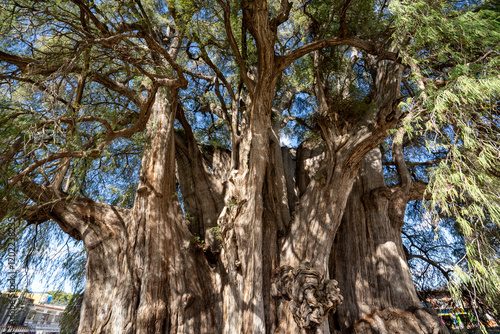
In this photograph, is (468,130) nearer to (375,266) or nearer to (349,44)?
(349,44)

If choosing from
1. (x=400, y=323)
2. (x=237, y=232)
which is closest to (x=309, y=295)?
(x=237, y=232)

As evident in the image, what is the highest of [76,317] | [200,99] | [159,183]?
[200,99]

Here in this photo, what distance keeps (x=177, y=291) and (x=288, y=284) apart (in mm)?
1362

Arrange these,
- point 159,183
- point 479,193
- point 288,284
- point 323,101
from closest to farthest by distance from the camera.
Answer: point 479,193
point 288,284
point 159,183
point 323,101

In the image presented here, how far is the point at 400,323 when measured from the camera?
11.6 ft

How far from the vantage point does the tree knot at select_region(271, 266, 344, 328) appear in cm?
298

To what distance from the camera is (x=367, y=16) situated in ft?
14.5

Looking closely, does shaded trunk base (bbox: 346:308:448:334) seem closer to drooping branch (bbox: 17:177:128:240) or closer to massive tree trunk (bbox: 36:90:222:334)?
massive tree trunk (bbox: 36:90:222:334)

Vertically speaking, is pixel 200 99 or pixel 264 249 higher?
pixel 200 99

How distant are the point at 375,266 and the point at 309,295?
1716mm

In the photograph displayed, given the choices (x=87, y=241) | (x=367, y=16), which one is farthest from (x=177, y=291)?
(x=367, y=16)

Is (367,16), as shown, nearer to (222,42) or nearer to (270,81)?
(270,81)

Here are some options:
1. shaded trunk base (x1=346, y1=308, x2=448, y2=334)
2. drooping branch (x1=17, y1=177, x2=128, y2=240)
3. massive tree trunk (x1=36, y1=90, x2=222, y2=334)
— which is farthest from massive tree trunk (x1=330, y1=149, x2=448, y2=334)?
drooping branch (x1=17, y1=177, x2=128, y2=240)

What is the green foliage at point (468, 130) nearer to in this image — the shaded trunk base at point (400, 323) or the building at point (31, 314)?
the shaded trunk base at point (400, 323)
